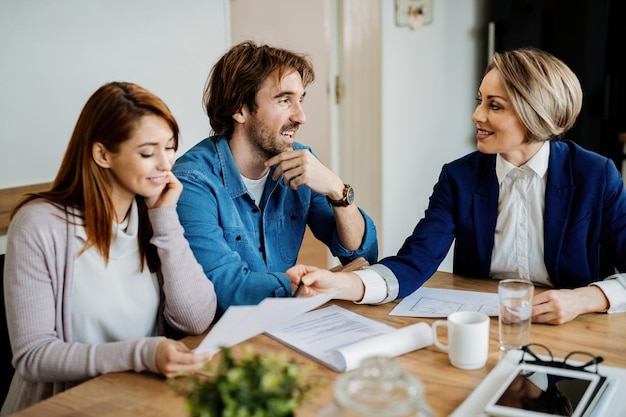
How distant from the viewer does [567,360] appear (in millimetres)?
1199

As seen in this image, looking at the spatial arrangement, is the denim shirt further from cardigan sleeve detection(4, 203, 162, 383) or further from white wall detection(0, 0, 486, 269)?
white wall detection(0, 0, 486, 269)

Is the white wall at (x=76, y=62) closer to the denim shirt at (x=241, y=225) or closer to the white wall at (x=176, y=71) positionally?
the white wall at (x=176, y=71)

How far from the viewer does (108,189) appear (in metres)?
1.34

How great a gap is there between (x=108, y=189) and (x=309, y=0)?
15.5ft

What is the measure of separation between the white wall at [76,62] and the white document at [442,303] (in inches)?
47.5

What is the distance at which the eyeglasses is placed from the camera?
1.15m

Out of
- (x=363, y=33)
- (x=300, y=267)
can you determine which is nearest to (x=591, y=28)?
(x=363, y=33)

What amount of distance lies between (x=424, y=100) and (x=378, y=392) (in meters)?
3.17

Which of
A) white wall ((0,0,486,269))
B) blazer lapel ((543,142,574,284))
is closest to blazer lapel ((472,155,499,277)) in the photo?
blazer lapel ((543,142,574,284))

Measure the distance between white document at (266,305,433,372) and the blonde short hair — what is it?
2.14 feet

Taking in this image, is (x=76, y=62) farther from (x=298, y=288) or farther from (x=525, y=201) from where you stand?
(x=525, y=201)

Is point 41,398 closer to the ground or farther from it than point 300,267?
closer to the ground

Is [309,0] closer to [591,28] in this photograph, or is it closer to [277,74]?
[591,28]

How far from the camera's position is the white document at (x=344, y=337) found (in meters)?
1.18
